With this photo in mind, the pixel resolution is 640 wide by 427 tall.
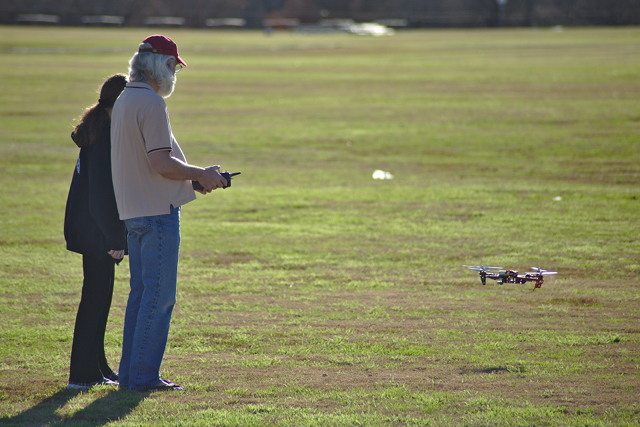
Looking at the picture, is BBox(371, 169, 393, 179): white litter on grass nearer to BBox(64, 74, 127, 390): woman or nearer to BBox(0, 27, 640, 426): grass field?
BBox(0, 27, 640, 426): grass field

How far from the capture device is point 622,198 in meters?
14.5

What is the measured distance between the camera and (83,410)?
18.5ft

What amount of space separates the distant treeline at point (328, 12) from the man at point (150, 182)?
8707 centimetres

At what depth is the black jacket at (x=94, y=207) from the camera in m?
5.71

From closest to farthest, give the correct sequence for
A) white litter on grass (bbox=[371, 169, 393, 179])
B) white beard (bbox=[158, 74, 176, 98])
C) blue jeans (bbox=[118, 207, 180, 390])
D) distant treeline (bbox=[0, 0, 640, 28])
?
white beard (bbox=[158, 74, 176, 98]) < blue jeans (bbox=[118, 207, 180, 390]) < white litter on grass (bbox=[371, 169, 393, 179]) < distant treeline (bbox=[0, 0, 640, 28])

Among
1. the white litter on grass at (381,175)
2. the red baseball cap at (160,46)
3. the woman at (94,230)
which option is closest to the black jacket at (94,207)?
the woman at (94,230)

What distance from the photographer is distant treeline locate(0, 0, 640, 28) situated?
92.4 m

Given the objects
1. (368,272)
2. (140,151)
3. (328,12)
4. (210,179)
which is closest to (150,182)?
(140,151)

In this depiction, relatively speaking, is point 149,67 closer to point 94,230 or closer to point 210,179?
point 210,179

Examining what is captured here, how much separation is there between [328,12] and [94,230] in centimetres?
10128

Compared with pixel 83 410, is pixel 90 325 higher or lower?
higher

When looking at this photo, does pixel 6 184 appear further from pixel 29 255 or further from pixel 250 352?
pixel 250 352

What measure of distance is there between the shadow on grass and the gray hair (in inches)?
82.0

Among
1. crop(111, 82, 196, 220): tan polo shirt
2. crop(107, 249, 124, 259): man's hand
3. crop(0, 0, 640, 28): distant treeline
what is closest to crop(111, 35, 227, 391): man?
crop(111, 82, 196, 220): tan polo shirt
